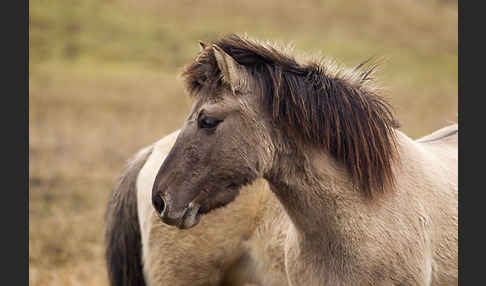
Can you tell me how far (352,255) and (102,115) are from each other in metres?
17.7

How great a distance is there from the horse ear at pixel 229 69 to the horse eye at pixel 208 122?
8.9 inches

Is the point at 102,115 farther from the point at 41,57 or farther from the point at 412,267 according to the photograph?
the point at 412,267

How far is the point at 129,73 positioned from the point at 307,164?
25281mm

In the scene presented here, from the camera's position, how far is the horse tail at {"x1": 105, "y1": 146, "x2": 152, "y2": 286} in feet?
16.7

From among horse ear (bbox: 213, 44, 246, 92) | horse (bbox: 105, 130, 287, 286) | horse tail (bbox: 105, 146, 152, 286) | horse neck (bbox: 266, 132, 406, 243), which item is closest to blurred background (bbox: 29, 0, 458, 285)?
horse ear (bbox: 213, 44, 246, 92)

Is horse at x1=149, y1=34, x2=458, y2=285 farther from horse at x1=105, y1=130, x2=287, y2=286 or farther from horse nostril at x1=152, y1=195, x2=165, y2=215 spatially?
horse at x1=105, y1=130, x2=287, y2=286

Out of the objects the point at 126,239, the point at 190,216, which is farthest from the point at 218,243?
the point at 190,216

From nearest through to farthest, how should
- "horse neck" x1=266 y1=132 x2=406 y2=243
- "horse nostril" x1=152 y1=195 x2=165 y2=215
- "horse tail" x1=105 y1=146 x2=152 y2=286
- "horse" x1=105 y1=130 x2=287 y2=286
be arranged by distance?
"horse nostril" x1=152 y1=195 x2=165 y2=215
"horse neck" x1=266 y1=132 x2=406 y2=243
"horse" x1=105 y1=130 x2=287 y2=286
"horse tail" x1=105 y1=146 x2=152 y2=286

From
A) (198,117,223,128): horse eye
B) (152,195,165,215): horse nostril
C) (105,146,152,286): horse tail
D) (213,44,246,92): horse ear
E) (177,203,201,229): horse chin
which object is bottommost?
(105,146,152,286): horse tail

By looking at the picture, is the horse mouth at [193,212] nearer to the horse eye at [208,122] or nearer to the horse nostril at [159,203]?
the horse nostril at [159,203]

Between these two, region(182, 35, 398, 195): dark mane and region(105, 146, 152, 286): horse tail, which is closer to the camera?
region(182, 35, 398, 195): dark mane

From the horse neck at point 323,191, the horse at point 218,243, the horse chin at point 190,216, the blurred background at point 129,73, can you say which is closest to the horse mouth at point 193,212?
the horse chin at point 190,216

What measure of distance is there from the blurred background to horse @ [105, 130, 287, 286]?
4.40ft

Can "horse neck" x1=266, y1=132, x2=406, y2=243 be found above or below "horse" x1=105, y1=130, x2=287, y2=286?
above
